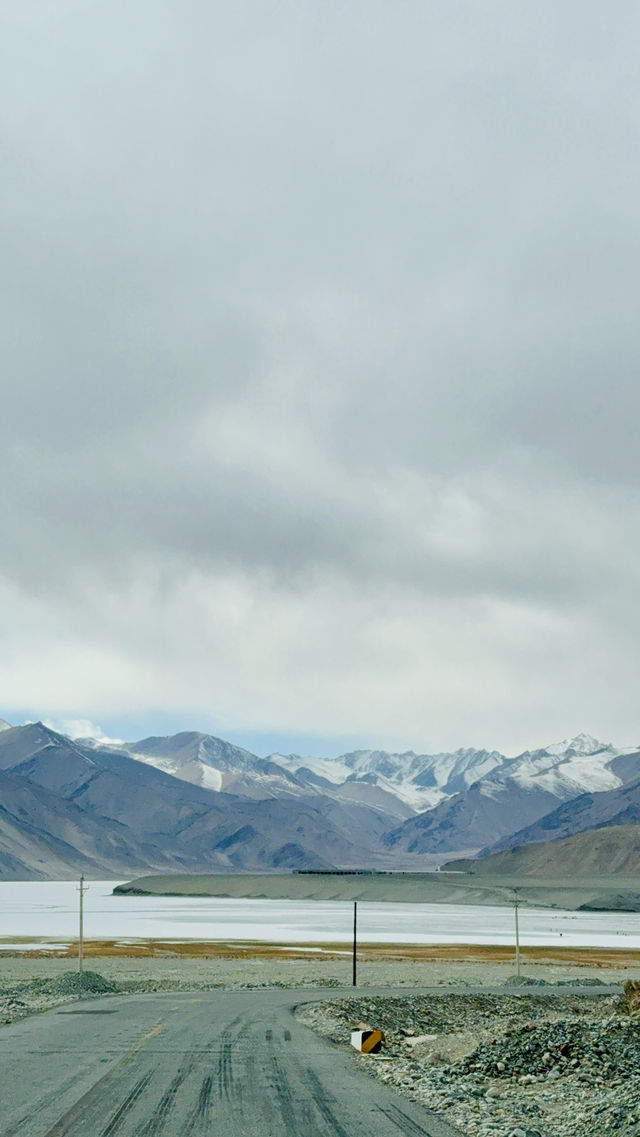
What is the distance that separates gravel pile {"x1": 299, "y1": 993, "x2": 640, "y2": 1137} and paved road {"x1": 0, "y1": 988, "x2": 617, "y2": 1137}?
1001 millimetres

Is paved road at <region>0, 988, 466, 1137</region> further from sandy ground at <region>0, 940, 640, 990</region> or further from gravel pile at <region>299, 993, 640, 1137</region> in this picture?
sandy ground at <region>0, 940, 640, 990</region>

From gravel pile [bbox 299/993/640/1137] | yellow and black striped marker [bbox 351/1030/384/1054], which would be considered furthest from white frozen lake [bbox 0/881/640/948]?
yellow and black striped marker [bbox 351/1030/384/1054]

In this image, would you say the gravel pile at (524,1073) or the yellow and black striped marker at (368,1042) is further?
the yellow and black striped marker at (368,1042)

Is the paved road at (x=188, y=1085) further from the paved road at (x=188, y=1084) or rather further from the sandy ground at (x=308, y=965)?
the sandy ground at (x=308, y=965)

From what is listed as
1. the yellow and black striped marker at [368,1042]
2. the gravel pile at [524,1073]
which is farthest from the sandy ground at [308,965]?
the yellow and black striped marker at [368,1042]

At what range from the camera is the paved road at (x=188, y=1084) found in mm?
18016

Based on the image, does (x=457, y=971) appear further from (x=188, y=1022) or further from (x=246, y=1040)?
(x=246, y=1040)

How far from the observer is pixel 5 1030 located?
34312mm

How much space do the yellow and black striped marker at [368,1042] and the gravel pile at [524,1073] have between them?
539 mm

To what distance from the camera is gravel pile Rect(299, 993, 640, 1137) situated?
19312 mm

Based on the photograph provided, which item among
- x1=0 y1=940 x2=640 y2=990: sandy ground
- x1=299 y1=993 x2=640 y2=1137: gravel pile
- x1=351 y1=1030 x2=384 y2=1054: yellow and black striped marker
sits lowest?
x1=0 y1=940 x2=640 y2=990: sandy ground

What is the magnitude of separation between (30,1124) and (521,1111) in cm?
983

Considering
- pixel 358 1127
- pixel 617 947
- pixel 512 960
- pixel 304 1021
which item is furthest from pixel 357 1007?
pixel 617 947

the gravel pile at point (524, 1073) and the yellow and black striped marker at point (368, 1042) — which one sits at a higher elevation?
the gravel pile at point (524, 1073)
